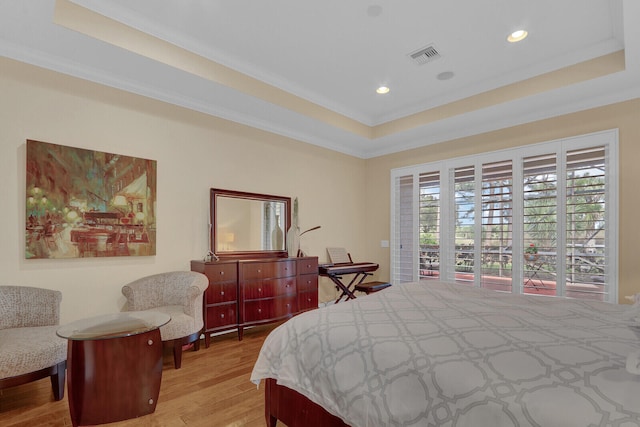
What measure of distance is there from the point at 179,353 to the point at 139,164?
1840 millimetres

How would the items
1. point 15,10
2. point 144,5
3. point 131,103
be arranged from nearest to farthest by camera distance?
point 15,10 < point 144,5 < point 131,103

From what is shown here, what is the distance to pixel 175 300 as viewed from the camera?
126 inches

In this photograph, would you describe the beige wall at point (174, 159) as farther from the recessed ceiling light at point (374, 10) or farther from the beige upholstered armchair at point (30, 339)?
the recessed ceiling light at point (374, 10)

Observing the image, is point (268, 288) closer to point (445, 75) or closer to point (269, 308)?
point (269, 308)

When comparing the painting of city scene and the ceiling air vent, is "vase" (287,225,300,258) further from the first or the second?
the ceiling air vent

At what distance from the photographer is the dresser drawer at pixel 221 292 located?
339 cm

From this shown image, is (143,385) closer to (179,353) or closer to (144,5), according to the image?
(179,353)

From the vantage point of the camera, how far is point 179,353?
9.32 ft

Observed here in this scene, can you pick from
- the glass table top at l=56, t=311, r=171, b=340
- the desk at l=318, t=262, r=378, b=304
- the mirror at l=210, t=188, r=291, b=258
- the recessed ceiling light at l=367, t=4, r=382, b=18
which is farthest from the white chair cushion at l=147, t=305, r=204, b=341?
the recessed ceiling light at l=367, t=4, r=382, b=18

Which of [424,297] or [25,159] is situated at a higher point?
[25,159]

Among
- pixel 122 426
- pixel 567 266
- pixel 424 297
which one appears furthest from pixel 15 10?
pixel 567 266

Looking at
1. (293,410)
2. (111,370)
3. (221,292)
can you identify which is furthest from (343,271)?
(111,370)

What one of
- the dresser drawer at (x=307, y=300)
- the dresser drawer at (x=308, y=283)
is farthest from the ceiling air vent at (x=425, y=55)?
the dresser drawer at (x=307, y=300)

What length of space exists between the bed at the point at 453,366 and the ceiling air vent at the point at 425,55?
7.69 ft
